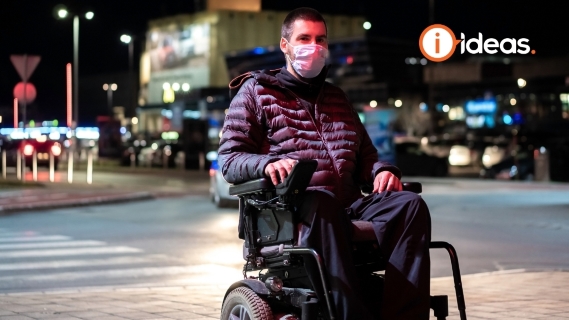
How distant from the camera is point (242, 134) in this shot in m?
5.35

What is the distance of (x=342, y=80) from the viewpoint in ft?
158

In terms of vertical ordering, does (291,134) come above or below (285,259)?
above

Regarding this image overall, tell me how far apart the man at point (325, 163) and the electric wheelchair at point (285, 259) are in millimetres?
71

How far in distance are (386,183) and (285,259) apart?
703 mm

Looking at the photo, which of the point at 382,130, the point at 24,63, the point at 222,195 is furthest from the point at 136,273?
the point at 382,130

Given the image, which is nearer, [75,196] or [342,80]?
[75,196]

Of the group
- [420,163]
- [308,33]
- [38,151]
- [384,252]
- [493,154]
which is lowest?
[38,151]

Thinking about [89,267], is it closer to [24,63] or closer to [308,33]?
[308,33]

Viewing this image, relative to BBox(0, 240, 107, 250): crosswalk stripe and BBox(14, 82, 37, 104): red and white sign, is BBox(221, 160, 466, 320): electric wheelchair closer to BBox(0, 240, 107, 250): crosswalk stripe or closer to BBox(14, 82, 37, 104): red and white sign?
BBox(0, 240, 107, 250): crosswalk stripe

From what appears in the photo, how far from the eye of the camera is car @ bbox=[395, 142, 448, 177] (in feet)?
126

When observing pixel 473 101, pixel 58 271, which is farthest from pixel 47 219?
pixel 473 101

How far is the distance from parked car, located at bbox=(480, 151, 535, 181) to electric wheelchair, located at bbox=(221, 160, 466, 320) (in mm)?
29595

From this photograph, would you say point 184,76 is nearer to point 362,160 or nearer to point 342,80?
point 342,80

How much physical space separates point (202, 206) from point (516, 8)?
12765mm
